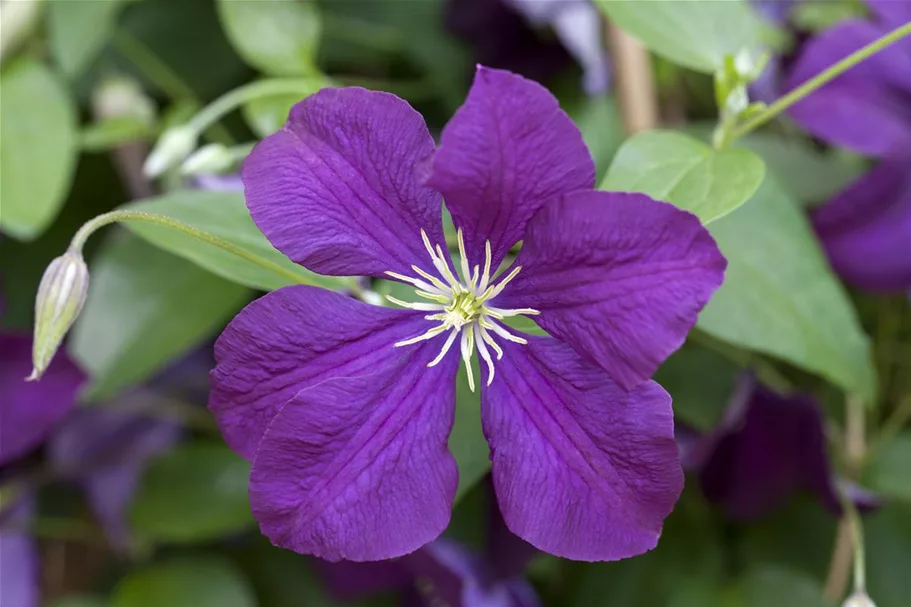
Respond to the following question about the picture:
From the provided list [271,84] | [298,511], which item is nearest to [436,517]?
[298,511]

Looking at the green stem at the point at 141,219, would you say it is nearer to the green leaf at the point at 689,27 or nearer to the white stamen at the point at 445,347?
the white stamen at the point at 445,347

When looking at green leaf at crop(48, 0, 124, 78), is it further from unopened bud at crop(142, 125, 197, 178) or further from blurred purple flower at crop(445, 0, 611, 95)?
blurred purple flower at crop(445, 0, 611, 95)

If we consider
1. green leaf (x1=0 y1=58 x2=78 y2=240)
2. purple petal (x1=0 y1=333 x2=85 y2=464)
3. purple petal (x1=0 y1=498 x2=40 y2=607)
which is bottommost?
purple petal (x1=0 y1=498 x2=40 y2=607)

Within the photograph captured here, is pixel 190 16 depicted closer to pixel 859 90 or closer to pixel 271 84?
pixel 271 84

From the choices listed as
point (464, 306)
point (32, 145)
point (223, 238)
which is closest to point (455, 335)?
point (464, 306)

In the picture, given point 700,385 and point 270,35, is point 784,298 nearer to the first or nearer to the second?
point 700,385

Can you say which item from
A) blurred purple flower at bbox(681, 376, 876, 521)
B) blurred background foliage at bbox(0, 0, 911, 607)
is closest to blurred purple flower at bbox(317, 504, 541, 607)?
blurred background foliage at bbox(0, 0, 911, 607)
